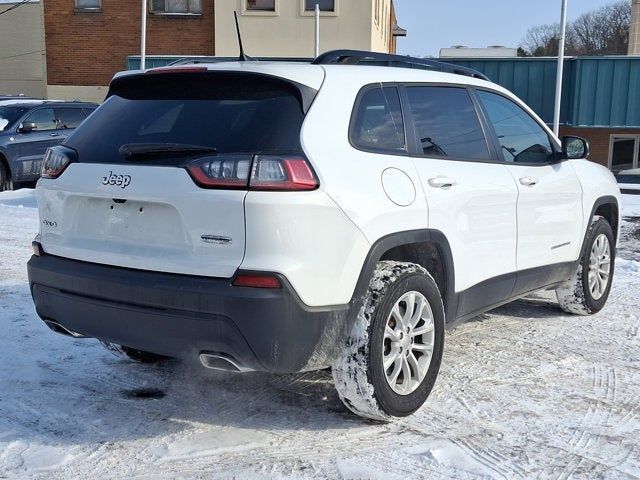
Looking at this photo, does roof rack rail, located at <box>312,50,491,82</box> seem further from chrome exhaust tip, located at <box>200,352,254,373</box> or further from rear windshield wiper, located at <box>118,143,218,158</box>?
chrome exhaust tip, located at <box>200,352,254,373</box>

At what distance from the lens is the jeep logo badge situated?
335 cm

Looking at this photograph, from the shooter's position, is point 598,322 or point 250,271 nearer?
point 250,271

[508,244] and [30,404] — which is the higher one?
[508,244]

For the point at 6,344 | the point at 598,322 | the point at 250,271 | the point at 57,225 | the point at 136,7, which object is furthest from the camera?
the point at 136,7

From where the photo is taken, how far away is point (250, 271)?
10.1 feet

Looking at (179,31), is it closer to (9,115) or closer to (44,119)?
(44,119)

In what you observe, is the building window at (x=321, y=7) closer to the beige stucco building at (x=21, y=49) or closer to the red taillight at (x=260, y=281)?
the beige stucco building at (x=21, y=49)

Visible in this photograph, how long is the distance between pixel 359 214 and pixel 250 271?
59 cm

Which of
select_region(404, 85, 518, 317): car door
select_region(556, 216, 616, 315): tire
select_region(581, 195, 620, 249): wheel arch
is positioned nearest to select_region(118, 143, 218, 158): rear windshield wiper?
select_region(404, 85, 518, 317): car door

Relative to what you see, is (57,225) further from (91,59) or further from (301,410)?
(91,59)

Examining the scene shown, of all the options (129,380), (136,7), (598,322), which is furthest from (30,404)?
(136,7)

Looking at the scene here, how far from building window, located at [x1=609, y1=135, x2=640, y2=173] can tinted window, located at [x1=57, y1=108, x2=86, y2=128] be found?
14928mm

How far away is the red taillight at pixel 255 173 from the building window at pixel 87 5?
2318 cm

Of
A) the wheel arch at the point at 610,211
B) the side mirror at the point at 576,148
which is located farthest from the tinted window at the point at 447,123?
the wheel arch at the point at 610,211
